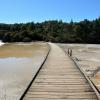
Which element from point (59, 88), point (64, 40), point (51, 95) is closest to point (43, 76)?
point (59, 88)

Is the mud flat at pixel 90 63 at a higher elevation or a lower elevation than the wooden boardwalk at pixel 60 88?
lower

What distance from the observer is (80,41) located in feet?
330

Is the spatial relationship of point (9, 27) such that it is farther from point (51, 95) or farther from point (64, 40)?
point (51, 95)

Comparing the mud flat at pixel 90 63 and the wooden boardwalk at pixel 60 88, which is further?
the mud flat at pixel 90 63

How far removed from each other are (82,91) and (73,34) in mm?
93665

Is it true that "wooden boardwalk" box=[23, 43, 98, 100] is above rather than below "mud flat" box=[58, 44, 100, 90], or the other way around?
above

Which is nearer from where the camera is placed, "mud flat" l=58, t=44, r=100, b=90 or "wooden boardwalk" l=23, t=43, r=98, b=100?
"wooden boardwalk" l=23, t=43, r=98, b=100

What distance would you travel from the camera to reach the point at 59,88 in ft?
39.9

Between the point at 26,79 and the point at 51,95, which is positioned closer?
the point at 51,95

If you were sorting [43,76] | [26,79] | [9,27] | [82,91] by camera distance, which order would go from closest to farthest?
1. [82,91]
2. [43,76]
3. [26,79]
4. [9,27]

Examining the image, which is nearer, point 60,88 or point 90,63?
point 60,88

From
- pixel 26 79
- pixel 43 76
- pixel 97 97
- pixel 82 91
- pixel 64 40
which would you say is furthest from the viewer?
pixel 64 40

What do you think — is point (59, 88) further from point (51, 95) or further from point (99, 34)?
point (99, 34)

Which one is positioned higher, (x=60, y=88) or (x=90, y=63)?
(x=60, y=88)
